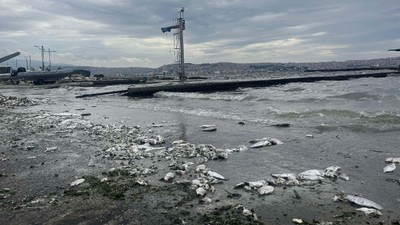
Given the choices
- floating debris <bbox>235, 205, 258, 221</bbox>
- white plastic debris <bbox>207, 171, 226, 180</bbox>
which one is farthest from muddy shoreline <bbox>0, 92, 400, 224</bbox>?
white plastic debris <bbox>207, 171, 226, 180</bbox>

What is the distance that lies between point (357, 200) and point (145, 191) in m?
4.82

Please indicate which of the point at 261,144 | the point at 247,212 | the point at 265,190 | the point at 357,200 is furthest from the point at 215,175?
the point at 261,144

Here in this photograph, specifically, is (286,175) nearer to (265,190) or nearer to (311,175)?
(311,175)

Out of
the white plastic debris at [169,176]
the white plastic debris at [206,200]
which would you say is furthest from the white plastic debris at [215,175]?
the white plastic debris at [206,200]

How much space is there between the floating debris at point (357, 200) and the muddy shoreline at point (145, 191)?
0.17m

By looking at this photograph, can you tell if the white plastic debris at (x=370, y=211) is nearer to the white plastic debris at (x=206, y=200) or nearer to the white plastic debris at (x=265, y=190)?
the white plastic debris at (x=265, y=190)

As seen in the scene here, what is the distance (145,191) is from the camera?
8.59m

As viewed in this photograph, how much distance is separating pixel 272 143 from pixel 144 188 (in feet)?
22.3

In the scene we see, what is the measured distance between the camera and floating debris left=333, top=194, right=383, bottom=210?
7.33 meters

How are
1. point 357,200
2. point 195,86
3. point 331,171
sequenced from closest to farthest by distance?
point 357,200 < point 331,171 < point 195,86

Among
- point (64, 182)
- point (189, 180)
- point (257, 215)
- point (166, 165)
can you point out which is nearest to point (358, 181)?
point (257, 215)

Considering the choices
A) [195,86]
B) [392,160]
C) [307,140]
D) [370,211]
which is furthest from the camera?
[195,86]

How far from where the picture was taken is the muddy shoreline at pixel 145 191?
22.9ft

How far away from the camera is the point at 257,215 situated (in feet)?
23.1
